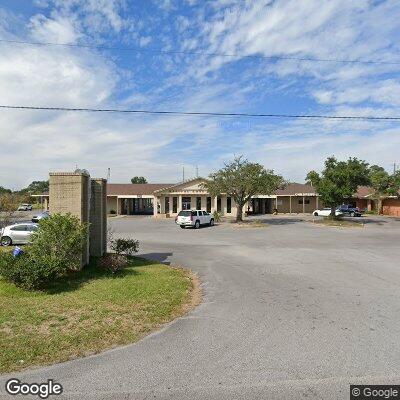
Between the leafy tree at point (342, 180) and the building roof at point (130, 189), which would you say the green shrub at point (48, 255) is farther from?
the building roof at point (130, 189)

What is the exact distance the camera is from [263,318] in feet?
23.9

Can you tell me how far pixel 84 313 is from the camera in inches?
293

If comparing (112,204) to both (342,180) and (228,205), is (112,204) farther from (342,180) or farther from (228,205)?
(342,180)

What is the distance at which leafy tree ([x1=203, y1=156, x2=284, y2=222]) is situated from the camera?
3647 centimetres

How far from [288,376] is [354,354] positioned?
1287mm

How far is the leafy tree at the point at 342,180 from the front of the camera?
117ft

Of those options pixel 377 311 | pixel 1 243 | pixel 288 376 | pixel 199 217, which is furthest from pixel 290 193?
pixel 288 376

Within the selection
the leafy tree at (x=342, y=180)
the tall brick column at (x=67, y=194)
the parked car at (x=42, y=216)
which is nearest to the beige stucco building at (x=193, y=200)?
the leafy tree at (x=342, y=180)

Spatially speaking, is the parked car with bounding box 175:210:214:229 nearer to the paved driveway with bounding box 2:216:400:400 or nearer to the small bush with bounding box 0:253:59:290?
the paved driveway with bounding box 2:216:400:400

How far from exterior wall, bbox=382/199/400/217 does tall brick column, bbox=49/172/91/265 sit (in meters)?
47.9

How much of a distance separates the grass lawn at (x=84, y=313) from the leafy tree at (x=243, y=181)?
26.0 m

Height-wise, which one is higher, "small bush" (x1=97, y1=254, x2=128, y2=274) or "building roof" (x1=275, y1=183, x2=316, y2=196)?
"building roof" (x1=275, y1=183, x2=316, y2=196)

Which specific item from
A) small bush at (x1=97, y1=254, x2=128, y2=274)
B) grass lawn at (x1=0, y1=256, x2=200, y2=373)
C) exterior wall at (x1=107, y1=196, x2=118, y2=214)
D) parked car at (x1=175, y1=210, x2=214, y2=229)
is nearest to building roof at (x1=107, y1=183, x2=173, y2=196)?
exterior wall at (x1=107, y1=196, x2=118, y2=214)

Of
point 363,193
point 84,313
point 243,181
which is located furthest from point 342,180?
point 84,313
